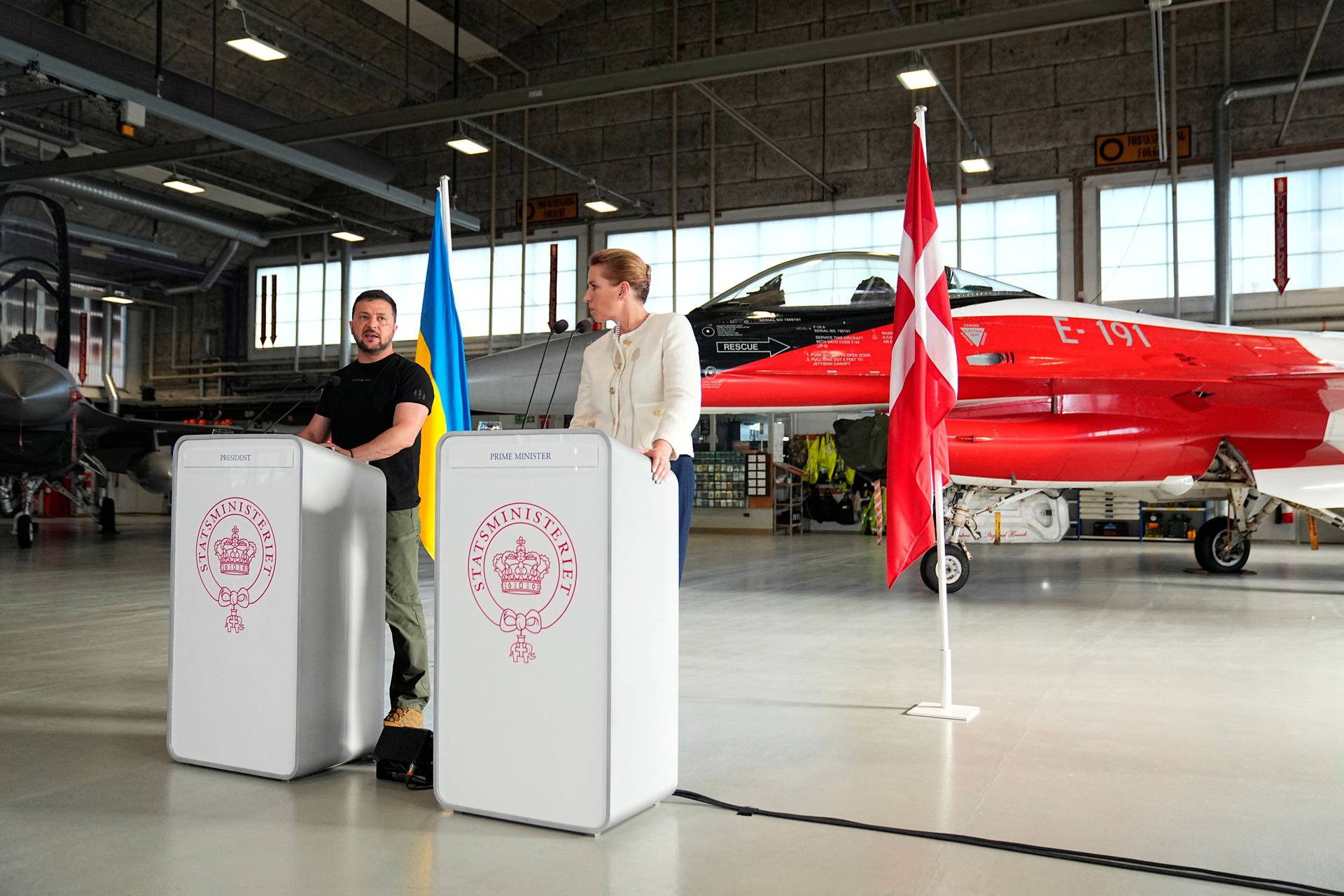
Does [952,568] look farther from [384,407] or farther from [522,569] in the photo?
[522,569]

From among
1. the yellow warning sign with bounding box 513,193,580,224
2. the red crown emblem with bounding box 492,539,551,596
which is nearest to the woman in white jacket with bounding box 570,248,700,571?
the red crown emblem with bounding box 492,539,551,596

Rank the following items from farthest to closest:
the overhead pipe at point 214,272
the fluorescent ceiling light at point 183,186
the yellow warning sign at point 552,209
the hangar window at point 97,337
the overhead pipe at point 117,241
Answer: the hangar window at point 97,337 < the overhead pipe at point 214,272 < the yellow warning sign at point 552,209 < the overhead pipe at point 117,241 < the fluorescent ceiling light at point 183,186

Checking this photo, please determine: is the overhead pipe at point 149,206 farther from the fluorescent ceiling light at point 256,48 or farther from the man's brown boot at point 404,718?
the man's brown boot at point 404,718

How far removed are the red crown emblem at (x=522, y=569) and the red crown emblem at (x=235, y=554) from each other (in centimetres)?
85

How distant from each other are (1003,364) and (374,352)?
18.6 feet

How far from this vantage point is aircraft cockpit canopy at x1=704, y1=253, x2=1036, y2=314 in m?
7.80

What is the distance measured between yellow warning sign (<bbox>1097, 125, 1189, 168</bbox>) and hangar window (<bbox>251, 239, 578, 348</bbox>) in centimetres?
943

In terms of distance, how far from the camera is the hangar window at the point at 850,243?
15.9 metres

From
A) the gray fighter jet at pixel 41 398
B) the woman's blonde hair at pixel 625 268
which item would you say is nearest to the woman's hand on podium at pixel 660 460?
the woman's blonde hair at pixel 625 268

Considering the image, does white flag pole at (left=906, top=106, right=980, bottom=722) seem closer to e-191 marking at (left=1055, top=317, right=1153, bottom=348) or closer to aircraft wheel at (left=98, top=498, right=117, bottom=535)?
e-191 marking at (left=1055, top=317, right=1153, bottom=348)

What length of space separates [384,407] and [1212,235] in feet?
49.0

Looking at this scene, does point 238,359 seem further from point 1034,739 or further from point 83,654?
point 1034,739

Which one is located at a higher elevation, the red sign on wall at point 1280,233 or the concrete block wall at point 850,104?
the concrete block wall at point 850,104

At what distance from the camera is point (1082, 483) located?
784 centimetres
